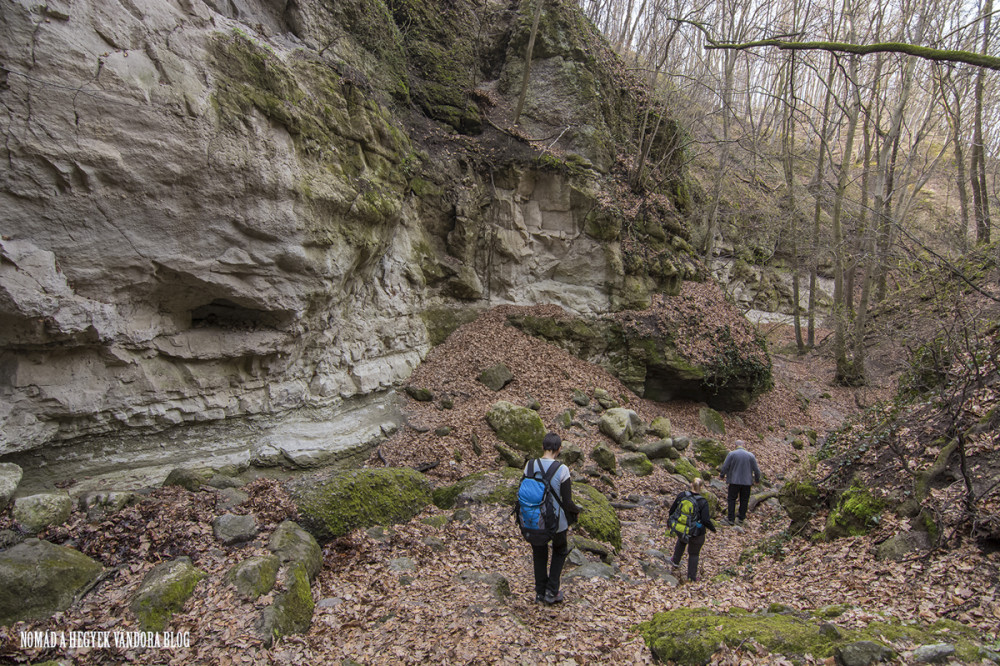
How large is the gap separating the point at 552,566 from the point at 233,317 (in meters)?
6.32

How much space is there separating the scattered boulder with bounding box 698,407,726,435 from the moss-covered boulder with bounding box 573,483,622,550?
22.1 ft

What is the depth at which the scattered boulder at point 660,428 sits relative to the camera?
11641 millimetres

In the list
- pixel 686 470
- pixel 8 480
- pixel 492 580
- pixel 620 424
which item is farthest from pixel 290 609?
pixel 686 470

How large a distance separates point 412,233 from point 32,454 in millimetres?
8053

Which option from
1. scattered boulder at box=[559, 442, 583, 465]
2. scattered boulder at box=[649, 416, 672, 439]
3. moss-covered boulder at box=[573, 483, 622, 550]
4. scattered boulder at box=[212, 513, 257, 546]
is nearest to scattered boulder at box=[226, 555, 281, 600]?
scattered boulder at box=[212, 513, 257, 546]

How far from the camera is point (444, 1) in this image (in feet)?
49.6

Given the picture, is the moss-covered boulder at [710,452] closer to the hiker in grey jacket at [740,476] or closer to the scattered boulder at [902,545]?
the hiker in grey jacket at [740,476]

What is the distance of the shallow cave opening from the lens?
7672 millimetres

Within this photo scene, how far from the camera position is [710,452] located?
11555mm

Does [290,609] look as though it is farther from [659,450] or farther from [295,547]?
[659,450]

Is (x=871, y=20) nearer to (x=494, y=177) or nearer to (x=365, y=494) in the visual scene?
(x=494, y=177)

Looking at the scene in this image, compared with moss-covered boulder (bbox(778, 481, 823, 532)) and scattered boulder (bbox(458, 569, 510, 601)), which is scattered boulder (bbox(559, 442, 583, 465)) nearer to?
moss-covered boulder (bbox(778, 481, 823, 532))

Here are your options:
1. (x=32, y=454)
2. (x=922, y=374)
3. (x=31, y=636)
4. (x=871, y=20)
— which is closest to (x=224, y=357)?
(x=32, y=454)

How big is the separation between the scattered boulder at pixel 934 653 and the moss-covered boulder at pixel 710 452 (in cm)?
831
